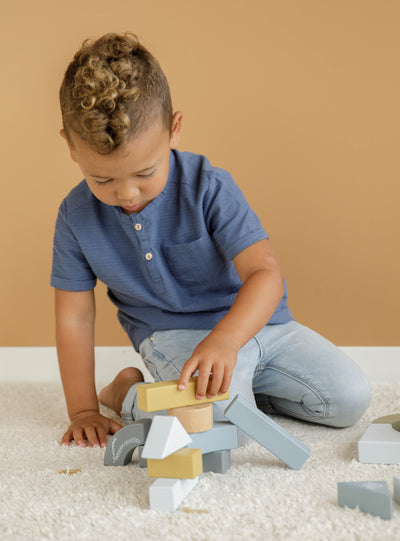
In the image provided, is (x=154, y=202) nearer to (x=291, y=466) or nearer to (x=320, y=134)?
(x=291, y=466)

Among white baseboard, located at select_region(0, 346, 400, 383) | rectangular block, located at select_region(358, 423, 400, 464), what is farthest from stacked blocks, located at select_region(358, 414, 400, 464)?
white baseboard, located at select_region(0, 346, 400, 383)

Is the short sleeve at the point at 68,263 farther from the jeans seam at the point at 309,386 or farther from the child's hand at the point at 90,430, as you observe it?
the jeans seam at the point at 309,386

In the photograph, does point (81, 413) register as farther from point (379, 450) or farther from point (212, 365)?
point (379, 450)

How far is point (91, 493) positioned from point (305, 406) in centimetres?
42

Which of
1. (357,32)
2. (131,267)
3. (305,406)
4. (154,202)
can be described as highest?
(357,32)

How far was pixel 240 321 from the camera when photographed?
0.83 metres

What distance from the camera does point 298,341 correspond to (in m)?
1.05

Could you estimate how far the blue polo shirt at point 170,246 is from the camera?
97 centimetres

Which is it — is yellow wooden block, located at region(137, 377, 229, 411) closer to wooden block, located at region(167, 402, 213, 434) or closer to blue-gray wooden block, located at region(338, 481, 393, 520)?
wooden block, located at region(167, 402, 213, 434)

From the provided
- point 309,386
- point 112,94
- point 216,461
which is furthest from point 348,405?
point 112,94

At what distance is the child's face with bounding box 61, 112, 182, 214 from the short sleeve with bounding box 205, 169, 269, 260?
0.13 metres

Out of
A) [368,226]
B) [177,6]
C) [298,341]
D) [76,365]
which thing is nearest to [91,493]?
[76,365]

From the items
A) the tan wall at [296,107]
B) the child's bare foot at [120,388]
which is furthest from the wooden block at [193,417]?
the tan wall at [296,107]

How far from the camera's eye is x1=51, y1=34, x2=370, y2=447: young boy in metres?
0.84
